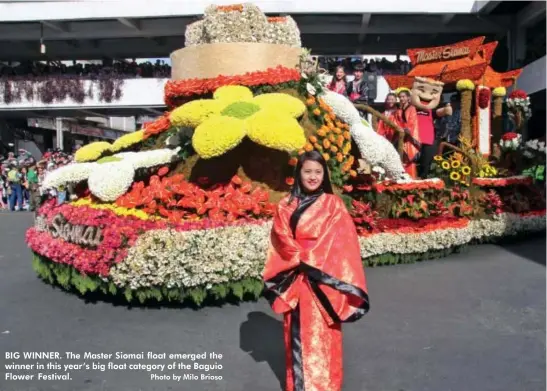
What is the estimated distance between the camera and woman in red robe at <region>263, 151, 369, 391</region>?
10.8ft

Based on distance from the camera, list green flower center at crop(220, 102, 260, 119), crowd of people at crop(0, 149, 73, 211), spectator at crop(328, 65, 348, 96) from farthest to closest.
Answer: crowd of people at crop(0, 149, 73, 211) < spectator at crop(328, 65, 348, 96) < green flower center at crop(220, 102, 260, 119)

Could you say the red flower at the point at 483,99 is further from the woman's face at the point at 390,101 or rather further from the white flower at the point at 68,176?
the white flower at the point at 68,176

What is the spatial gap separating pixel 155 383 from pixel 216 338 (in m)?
0.91

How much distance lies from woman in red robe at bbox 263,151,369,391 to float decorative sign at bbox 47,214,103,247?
107 inches

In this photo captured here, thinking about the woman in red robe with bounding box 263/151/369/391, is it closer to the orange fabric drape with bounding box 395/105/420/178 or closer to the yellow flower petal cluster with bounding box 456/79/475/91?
the orange fabric drape with bounding box 395/105/420/178

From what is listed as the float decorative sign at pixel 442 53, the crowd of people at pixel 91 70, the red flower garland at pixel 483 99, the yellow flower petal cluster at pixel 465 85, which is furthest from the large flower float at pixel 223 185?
the crowd of people at pixel 91 70

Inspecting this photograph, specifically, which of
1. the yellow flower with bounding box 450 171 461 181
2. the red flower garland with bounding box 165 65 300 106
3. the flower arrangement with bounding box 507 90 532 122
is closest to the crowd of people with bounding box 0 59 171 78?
the flower arrangement with bounding box 507 90 532 122

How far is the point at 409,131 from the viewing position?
9.33 metres

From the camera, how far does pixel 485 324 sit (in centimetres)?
505

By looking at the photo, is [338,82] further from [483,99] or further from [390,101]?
[483,99]

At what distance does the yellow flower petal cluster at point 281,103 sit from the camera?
239 inches

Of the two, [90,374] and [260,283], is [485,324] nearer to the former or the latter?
[260,283]

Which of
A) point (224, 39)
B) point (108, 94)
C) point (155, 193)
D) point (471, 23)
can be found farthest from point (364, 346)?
point (471, 23)

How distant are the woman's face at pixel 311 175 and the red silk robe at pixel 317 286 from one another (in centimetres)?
10
